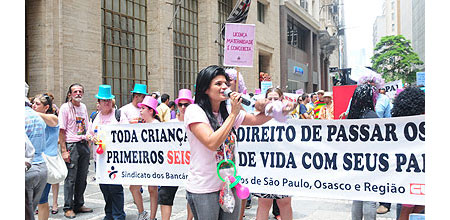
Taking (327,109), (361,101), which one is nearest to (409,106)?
(361,101)

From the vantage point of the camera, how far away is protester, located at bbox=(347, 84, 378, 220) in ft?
14.2

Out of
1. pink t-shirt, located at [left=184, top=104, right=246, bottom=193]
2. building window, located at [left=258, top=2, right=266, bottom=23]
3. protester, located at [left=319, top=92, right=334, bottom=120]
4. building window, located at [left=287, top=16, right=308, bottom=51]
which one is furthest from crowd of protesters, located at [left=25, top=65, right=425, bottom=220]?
building window, located at [left=287, top=16, right=308, bottom=51]

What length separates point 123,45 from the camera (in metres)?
15.5

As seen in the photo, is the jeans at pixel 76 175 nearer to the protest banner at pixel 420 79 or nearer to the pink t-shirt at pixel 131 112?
the pink t-shirt at pixel 131 112

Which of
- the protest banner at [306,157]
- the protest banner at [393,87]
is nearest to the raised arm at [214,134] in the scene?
the protest banner at [306,157]

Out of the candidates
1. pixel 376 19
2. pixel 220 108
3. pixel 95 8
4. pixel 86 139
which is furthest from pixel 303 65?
pixel 376 19

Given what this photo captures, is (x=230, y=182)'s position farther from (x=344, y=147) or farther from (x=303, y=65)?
(x=303, y=65)

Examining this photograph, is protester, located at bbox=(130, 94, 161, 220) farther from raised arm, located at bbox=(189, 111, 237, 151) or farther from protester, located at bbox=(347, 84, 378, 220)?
raised arm, located at bbox=(189, 111, 237, 151)

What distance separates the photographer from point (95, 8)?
13.6 m

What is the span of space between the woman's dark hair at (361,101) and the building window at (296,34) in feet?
104

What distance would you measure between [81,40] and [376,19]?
19299 cm

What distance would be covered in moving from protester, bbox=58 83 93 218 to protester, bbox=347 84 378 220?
13.5ft

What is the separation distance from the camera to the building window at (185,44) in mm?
18594

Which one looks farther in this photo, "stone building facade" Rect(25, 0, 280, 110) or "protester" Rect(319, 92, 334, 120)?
"stone building facade" Rect(25, 0, 280, 110)
